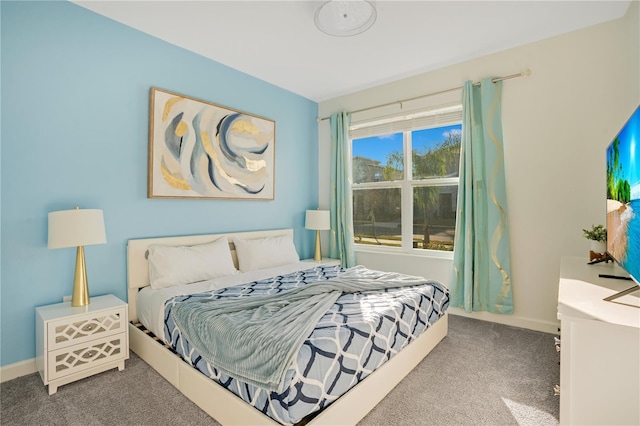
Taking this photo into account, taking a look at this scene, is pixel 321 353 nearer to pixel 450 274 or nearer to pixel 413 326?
pixel 413 326

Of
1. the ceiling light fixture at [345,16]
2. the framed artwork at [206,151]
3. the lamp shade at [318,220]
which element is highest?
the ceiling light fixture at [345,16]

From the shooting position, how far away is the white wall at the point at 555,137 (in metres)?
2.66

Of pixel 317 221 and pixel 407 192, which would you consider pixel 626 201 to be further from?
pixel 317 221

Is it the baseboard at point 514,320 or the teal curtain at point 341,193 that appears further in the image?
the teal curtain at point 341,193

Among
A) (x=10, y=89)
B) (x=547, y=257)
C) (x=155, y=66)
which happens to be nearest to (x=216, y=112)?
(x=155, y=66)

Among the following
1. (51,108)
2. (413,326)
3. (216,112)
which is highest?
(216,112)

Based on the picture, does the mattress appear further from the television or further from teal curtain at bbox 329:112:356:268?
teal curtain at bbox 329:112:356:268

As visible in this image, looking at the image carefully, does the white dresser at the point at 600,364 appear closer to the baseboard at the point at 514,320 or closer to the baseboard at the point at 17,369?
the baseboard at the point at 514,320

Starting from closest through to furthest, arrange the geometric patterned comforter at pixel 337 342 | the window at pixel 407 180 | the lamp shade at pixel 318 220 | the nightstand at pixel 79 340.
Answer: the geometric patterned comforter at pixel 337 342
the nightstand at pixel 79 340
the window at pixel 407 180
the lamp shade at pixel 318 220

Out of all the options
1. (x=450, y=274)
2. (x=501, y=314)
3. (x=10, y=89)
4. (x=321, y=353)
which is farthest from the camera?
(x=450, y=274)

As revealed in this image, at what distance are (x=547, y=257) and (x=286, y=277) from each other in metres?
2.42

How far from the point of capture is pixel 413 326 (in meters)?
2.21

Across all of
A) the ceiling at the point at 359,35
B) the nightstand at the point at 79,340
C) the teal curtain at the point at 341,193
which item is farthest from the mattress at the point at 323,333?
the ceiling at the point at 359,35

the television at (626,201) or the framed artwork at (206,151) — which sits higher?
the framed artwork at (206,151)
